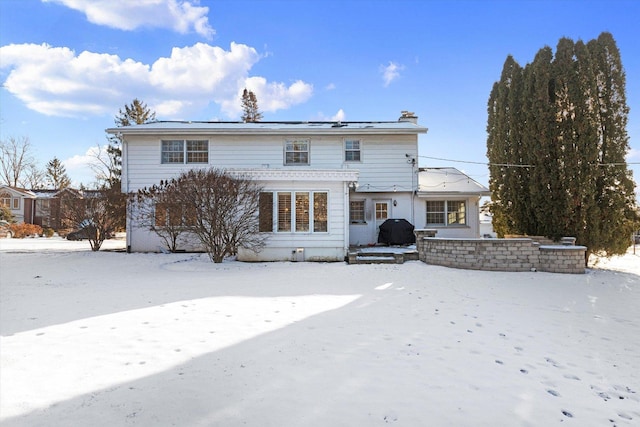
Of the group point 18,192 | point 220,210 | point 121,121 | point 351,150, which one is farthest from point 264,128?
point 18,192

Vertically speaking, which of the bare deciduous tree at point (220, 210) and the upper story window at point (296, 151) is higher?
the upper story window at point (296, 151)

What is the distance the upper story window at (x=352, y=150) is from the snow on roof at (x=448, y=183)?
3308 mm

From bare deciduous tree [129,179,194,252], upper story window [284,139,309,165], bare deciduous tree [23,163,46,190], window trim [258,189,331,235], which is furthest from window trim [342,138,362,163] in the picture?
bare deciduous tree [23,163,46,190]

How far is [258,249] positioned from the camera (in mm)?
11859

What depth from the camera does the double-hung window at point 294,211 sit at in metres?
11.9

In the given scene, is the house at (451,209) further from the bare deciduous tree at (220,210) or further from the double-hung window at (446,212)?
the bare deciduous tree at (220,210)

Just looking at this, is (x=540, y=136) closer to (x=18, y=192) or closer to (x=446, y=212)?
(x=446, y=212)

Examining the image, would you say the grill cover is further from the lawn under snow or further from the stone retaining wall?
the lawn under snow

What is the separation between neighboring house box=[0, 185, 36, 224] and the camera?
35.5 metres

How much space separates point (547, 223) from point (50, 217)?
21.0m

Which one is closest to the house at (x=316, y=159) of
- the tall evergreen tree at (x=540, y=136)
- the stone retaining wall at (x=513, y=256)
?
the tall evergreen tree at (x=540, y=136)

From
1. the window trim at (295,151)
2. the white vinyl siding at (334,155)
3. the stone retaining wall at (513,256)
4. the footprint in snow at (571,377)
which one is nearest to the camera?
the footprint in snow at (571,377)

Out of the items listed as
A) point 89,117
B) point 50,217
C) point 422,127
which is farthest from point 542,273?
point 89,117

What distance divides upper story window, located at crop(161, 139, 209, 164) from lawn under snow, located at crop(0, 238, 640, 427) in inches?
334
